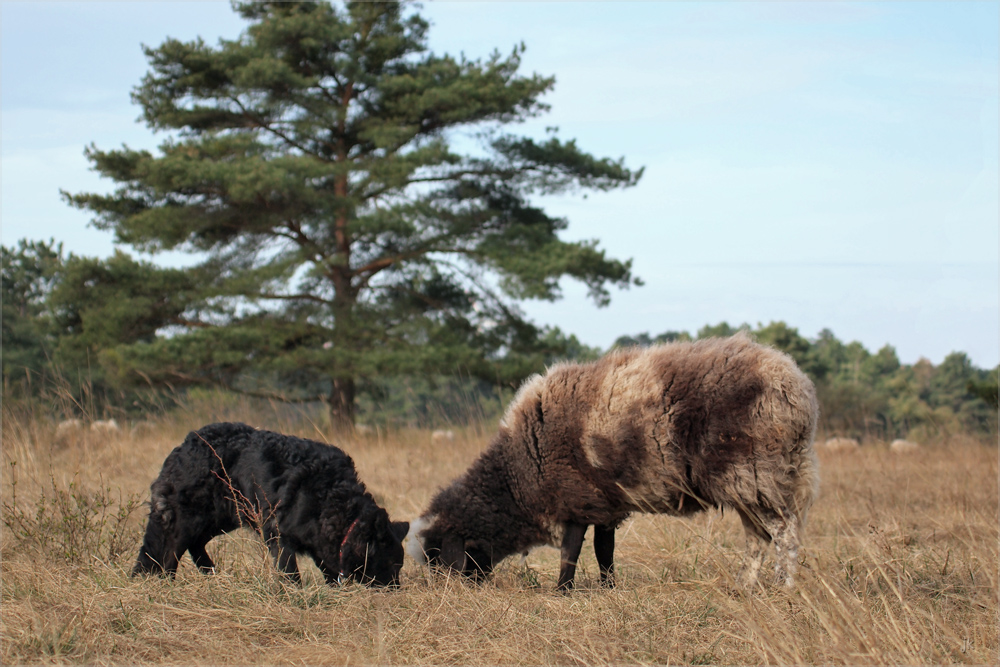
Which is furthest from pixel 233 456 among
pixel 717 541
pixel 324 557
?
pixel 717 541

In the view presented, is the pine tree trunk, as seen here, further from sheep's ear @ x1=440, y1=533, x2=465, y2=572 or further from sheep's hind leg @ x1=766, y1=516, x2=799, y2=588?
sheep's hind leg @ x1=766, y1=516, x2=799, y2=588

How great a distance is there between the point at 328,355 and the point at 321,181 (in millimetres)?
4411

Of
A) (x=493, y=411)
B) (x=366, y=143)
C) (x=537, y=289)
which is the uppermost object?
(x=366, y=143)

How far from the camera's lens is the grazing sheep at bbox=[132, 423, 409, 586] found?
4344mm

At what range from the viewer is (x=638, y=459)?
4.59 metres

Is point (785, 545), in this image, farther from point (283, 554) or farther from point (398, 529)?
point (283, 554)

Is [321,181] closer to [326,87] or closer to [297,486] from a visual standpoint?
[326,87]

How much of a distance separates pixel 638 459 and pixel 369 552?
1716 millimetres

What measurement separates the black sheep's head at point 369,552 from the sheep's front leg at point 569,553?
1.04 metres

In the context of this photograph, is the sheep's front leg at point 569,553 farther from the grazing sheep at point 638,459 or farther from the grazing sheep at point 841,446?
the grazing sheep at point 841,446

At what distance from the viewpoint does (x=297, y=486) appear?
4414mm

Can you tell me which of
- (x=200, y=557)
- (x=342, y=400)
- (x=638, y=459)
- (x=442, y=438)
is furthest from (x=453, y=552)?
(x=342, y=400)

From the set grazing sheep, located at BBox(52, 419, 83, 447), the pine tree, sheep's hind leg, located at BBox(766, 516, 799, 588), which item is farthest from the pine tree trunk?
sheep's hind leg, located at BBox(766, 516, 799, 588)

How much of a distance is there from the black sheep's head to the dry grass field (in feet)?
0.59
